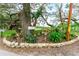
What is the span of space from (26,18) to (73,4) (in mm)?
346

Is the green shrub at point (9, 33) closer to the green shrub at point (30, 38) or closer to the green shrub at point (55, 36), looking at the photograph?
the green shrub at point (30, 38)

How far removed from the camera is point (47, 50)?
5.88 feet

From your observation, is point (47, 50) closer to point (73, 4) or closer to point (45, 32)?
point (45, 32)

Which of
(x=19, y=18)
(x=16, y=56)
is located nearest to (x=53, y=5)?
(x=19, y=18)

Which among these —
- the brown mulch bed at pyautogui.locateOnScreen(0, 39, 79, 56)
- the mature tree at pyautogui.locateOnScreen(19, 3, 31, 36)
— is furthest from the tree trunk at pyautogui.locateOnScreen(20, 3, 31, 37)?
the brown mulch bed at pyautogui.locateOnScreen(0, 39, 79, 56)

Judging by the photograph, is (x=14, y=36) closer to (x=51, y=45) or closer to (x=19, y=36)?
(x=19, y=36)

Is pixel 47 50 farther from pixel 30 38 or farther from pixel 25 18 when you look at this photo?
pixel 25 18

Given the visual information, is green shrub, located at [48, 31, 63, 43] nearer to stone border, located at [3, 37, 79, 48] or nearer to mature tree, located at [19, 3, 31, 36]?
stone border, located at [3, 37, 79, 48]

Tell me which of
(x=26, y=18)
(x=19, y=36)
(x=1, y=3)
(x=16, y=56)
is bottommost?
(x=16, y=56)

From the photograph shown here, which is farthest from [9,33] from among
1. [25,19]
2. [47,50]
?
[47,50]

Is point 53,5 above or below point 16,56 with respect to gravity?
above

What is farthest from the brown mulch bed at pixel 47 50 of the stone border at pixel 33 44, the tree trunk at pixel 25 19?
the tree trunk at pixel 25 19

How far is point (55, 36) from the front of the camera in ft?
5.86

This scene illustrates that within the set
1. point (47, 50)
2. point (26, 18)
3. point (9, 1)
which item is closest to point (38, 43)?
point (47, 50)
